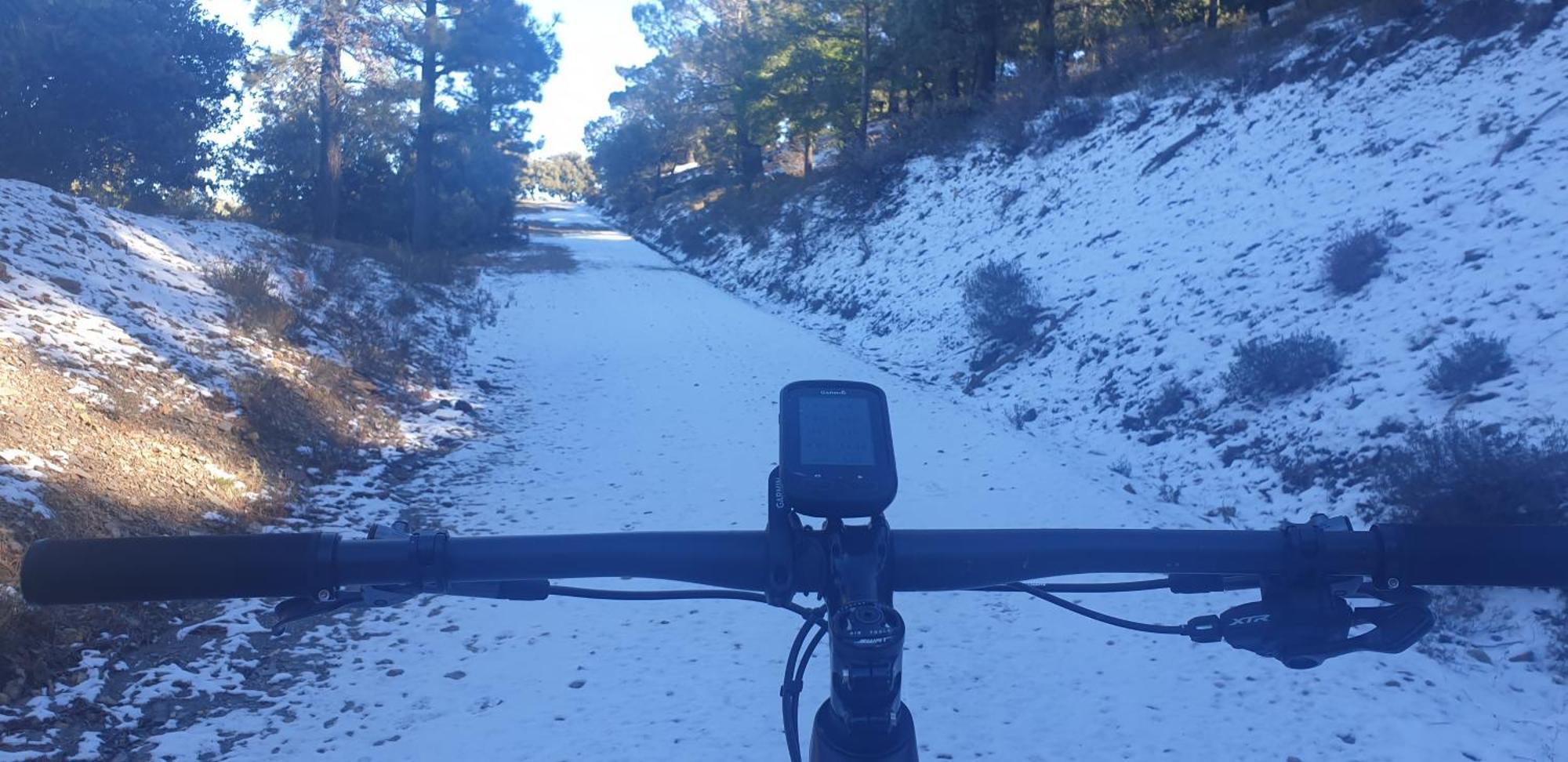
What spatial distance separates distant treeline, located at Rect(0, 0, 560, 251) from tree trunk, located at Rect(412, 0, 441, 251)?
53 mm

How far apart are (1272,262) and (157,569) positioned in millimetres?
11905

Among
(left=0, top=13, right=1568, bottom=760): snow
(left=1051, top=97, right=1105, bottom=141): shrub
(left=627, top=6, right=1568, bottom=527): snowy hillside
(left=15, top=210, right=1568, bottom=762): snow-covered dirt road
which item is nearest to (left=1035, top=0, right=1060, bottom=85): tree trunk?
(left=1051, top=97, right=1105, bottom=141): shrub

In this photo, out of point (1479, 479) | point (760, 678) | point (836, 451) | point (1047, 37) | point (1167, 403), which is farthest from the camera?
point (1047, 37)

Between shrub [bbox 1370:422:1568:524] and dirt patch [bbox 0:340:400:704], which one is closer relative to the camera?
dirt patch [bbox 0:340:400:704]

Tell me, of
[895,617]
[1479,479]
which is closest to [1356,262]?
[1479,479]

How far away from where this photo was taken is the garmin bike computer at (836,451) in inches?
83.7

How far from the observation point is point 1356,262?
10.5 meters

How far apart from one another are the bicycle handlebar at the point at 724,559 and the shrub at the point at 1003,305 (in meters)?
11.8

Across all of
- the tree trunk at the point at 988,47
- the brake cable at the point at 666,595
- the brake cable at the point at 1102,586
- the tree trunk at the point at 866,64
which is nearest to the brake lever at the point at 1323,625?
the brake cable at the point at 1102,586

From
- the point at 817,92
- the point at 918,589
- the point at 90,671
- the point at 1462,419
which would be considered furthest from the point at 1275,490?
the point at 817,92

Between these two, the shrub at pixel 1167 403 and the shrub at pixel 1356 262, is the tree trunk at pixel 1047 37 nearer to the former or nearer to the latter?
the shrub at pixel 1356 262

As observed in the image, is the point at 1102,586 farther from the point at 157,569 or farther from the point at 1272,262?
the point at 1272,262

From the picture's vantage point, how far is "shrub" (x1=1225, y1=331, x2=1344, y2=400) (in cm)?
932

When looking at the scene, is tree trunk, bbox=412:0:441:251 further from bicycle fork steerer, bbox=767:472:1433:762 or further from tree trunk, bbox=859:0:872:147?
bicycle fork steerer, bbox=767:472:1433:762
